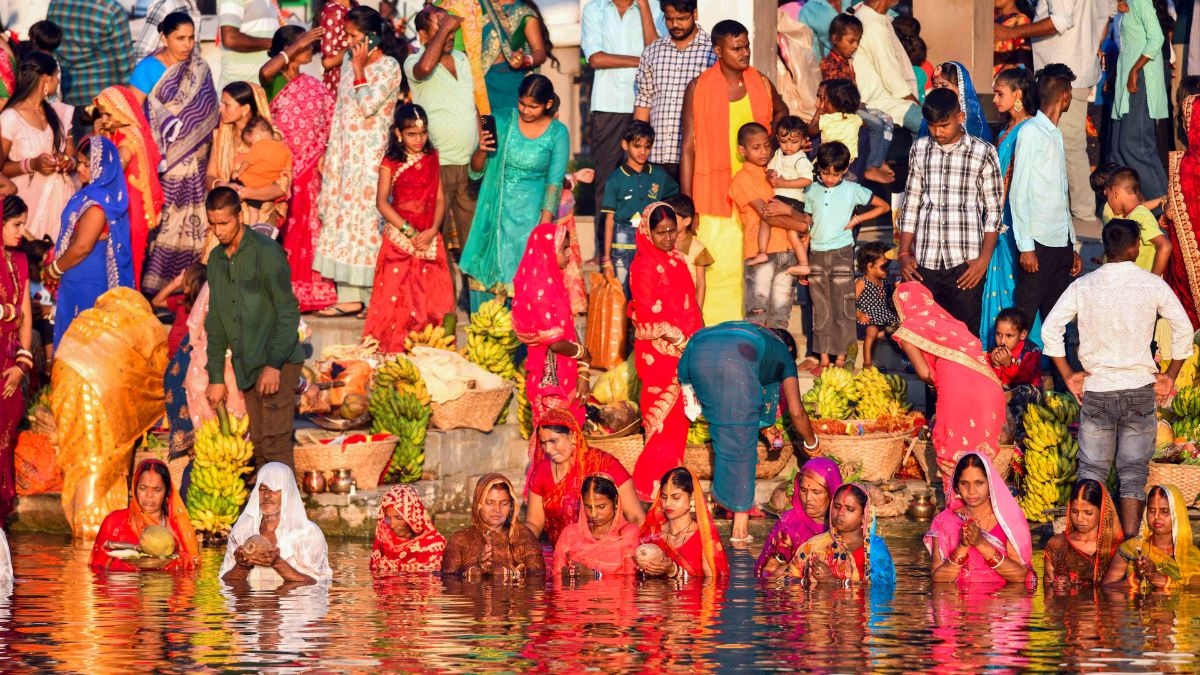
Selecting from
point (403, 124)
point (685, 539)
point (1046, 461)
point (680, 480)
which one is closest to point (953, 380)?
point (1046, 461)

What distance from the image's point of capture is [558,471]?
43.0 ft

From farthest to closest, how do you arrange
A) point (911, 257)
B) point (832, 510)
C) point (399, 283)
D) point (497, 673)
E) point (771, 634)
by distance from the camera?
point (399, 283) < point (911, 257) < point (832, 510) < point (771, 634) < point (497, 673)

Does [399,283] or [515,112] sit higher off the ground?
[515,112]

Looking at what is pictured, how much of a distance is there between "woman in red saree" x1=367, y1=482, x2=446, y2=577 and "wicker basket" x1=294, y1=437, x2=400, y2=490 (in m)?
1.27

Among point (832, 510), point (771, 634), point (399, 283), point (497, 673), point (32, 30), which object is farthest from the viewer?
point (32, 30)

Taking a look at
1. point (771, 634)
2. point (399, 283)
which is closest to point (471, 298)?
point (399, 283)

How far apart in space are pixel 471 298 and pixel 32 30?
3945mm

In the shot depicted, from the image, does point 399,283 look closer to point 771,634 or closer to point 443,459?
point 443,459

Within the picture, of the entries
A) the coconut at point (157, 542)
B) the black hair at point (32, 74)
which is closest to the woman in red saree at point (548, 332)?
the coconut at point (157, 542)

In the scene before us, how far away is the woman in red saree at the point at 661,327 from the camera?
14.0m

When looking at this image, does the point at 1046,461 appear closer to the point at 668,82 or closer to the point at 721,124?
the point at 721,124

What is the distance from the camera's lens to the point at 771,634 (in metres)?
10.3

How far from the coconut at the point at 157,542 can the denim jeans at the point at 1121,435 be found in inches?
203

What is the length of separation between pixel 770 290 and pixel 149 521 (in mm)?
4635
